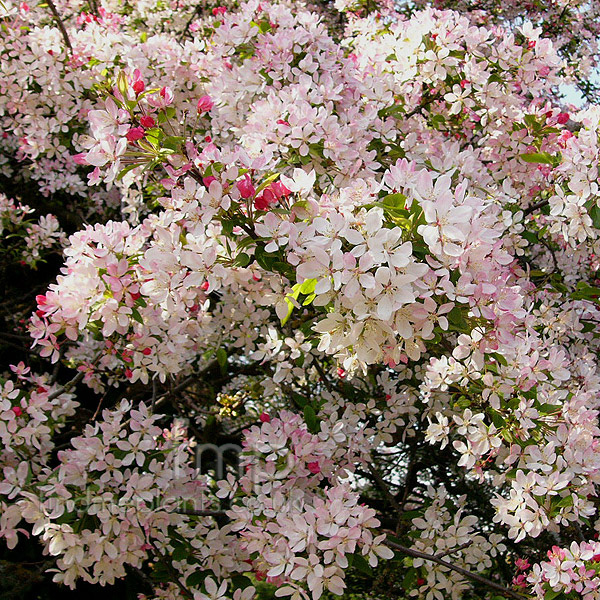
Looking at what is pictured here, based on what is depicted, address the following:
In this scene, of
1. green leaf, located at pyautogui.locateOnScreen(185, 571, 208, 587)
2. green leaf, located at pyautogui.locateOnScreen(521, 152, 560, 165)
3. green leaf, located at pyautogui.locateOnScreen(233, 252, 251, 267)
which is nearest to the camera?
green leaf, located at pyautogui.locateOnScreen(233, 252, 251, 267)

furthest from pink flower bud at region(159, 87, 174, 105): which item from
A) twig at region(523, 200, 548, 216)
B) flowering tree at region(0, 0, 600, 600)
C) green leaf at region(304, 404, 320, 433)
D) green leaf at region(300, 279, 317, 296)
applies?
twig at region(523, 200, 548, 216)

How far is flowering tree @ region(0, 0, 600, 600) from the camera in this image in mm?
1387

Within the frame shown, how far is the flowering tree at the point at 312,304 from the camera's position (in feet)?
4.55

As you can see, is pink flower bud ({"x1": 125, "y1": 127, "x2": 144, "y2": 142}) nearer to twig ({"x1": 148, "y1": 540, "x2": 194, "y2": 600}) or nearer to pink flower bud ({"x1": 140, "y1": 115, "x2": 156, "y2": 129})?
pink flower bud ({"x1": 140, "y1": 115, "x2": 156, "y2": 129})

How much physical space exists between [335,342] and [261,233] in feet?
0.91

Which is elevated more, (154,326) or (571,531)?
(154,326)

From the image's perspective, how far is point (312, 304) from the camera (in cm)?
176

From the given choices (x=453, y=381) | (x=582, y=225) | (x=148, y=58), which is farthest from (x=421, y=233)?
(x=148, y=58)

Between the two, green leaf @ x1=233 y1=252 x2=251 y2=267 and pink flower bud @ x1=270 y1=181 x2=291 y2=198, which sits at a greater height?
pink flower bud @ x1=270 y1=181 x2=291 y2=198

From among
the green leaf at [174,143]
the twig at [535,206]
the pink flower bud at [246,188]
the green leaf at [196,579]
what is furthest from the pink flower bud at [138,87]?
the twig at [535,206]

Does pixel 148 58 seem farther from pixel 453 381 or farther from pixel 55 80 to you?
pixel 453 381

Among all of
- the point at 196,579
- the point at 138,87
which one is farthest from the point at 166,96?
the point at 196,579

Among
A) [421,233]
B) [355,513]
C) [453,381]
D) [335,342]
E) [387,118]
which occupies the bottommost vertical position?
[355,513]

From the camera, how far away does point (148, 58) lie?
2613 mm
